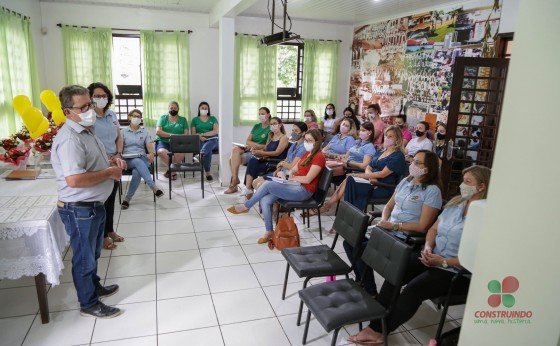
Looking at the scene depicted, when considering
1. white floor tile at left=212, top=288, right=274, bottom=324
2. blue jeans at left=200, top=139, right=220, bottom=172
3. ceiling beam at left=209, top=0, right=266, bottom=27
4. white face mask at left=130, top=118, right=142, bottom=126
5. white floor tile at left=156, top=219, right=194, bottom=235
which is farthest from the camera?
blue jeans at left=200, top=139, right=220, bottom=172

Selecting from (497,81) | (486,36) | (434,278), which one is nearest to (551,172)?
(434,278)

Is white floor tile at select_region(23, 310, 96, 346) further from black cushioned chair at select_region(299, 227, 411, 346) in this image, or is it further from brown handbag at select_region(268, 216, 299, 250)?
brown handbag at select_region(268, 216, 299, 250)

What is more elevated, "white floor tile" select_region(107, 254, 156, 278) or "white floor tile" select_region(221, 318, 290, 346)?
"white floor tile" select_region(107, 254, 156, 278)

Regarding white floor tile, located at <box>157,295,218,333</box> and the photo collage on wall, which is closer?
white floor tile, located at <box>157,295,218,333</box>

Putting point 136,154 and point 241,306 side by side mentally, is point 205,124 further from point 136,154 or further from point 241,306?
point 241,306

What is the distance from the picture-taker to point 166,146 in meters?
6.73

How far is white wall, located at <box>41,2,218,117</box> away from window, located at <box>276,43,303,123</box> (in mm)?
1369

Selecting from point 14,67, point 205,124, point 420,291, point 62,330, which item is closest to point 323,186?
point 420,291

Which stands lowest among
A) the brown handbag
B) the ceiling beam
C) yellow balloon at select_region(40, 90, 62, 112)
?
the brown handbag

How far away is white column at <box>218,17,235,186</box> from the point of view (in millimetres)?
5785

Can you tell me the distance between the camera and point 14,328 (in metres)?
2.63

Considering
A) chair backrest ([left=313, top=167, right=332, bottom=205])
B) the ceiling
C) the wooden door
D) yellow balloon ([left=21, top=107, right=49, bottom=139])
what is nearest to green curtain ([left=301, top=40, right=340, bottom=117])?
the ceiling

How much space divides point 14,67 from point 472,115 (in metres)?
5.89

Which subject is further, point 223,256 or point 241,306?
point 223,256
